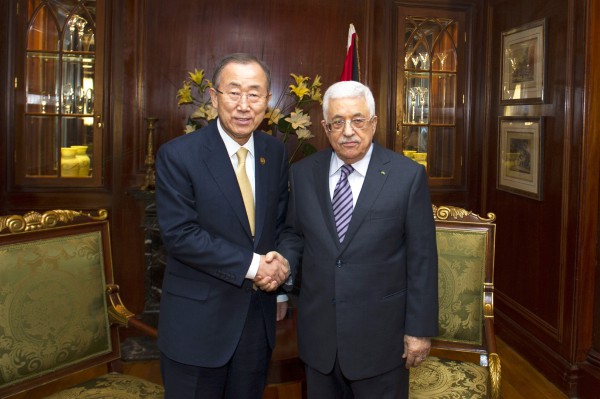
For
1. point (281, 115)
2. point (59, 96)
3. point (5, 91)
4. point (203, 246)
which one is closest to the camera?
point (203, 246)

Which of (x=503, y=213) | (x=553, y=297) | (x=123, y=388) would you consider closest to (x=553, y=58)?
(x=503, y=213)

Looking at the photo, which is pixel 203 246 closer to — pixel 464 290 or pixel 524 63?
pixel 464 290

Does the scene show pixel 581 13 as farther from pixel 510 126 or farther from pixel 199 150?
pixel 199 150

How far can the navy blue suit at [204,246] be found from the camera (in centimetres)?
166

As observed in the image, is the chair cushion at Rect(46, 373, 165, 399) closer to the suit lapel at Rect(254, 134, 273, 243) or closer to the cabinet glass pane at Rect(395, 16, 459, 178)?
the suit lapel at Rect(254, 134, 273, 243)

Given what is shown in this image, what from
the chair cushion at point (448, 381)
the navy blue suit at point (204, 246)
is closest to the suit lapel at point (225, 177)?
the navy blue suit at point (204, 246)

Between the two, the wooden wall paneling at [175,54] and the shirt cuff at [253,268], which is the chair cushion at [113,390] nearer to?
the shirt cuff at [253,268]

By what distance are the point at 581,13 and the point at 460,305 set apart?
70.4 inches

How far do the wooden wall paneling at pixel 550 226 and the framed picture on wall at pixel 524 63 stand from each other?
2.0 inches

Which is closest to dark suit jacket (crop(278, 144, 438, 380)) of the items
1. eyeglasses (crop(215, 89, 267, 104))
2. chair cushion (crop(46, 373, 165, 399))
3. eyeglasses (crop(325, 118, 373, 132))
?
eyeglasses (crop(325, 118, 373, 132))

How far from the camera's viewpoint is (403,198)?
65.9 inches

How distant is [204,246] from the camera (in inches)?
64.6

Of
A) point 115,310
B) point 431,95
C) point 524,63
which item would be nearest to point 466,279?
point 115,310

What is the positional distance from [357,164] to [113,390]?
1.16 m
